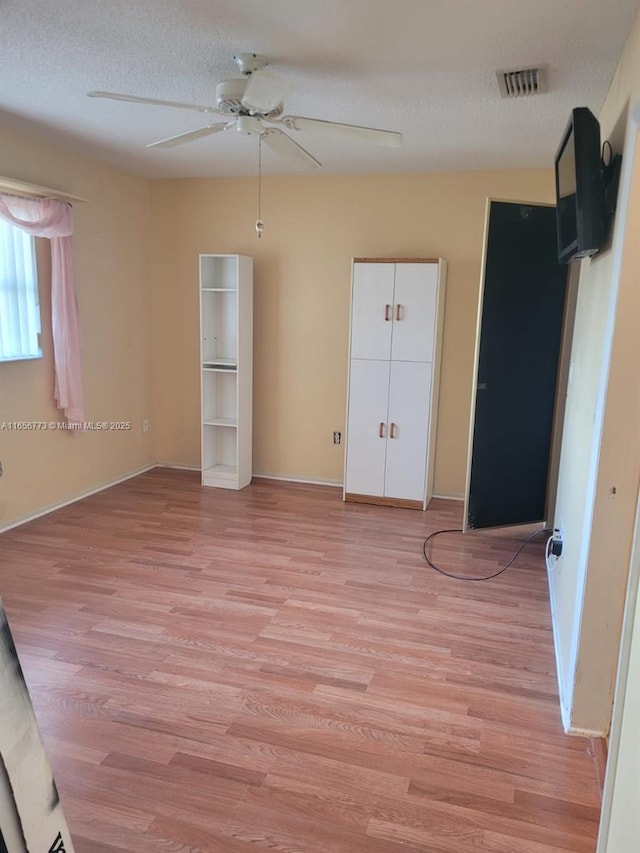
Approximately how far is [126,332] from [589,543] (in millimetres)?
4148

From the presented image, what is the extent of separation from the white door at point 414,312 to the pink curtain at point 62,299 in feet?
7.69

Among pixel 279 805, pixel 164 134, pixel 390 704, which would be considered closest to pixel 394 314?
pixel 164 134

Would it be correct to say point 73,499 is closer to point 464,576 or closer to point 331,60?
point 464,576

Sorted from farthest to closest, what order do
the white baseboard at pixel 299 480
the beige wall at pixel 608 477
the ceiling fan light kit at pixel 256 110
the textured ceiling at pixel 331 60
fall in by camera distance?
the white baseboard at pixel 299 480
the ceiling fan light kit at pixel 256 110
the textured ceiling at pixel 331 60
the beige wall at pixel 608 477

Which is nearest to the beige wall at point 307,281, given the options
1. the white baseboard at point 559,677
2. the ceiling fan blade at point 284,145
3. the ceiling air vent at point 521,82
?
the ceiling fan blade at point 284,145

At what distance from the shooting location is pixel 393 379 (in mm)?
4473

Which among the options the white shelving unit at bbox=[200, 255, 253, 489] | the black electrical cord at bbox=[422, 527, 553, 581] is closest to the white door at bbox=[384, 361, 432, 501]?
the black electrical cord at bbox=[422, 527, 553, 581]

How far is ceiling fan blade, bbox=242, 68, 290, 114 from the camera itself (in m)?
2.28

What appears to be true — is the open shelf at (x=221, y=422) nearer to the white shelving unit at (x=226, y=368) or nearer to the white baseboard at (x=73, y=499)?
the white shelving unit at (x=226, y=368)

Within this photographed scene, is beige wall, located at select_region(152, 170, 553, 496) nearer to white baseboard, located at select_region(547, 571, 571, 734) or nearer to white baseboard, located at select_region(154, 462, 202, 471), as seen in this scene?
white baseboard, located at select_region(154, 462, 202, 471)

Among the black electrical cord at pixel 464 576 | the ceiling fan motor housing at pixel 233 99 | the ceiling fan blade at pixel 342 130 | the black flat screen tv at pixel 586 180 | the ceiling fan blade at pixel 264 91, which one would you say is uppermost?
the ceiling fan motor housing at pixel 233 99

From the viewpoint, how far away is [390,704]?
7.43 ft

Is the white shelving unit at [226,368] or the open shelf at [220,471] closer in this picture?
the white shelving unit at [226,368]

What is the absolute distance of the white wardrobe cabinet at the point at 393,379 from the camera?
433 cm
